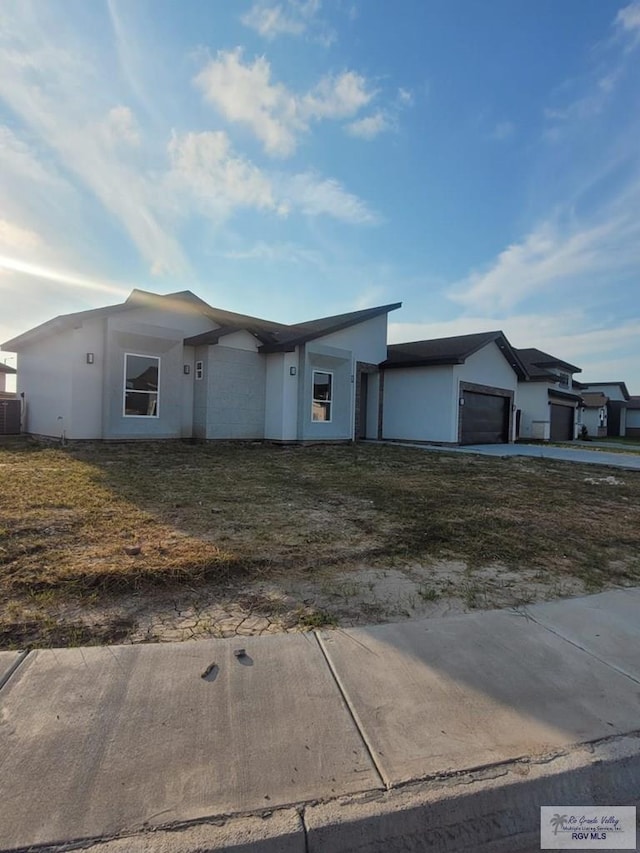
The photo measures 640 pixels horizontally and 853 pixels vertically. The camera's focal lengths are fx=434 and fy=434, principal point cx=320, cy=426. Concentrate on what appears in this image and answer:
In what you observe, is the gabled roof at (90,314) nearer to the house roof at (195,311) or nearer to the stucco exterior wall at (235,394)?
the house roof at (195,311)

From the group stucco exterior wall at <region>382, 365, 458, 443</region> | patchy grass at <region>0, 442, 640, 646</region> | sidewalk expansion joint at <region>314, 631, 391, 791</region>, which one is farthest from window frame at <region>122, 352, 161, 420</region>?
sidewalk expansion joint at <region>314, 631, 391, 791</region>

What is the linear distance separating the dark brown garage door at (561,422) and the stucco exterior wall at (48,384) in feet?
78.4

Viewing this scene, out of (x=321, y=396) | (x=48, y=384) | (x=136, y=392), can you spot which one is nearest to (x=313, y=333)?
(x=321, y=396)

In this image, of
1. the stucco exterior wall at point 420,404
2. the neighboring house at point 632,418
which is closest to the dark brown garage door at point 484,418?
the stucco exterior wall at point 420,404

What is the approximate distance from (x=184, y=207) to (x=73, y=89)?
341 cm

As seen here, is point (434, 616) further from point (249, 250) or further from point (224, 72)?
point (249, 250)

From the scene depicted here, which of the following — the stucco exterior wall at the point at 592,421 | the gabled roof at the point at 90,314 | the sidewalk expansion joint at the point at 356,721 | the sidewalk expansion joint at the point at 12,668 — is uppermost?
the gabled roof at the point at 90,314

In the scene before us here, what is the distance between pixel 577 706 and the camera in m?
2.21

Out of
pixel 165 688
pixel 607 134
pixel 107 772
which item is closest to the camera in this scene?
pixel 107 772

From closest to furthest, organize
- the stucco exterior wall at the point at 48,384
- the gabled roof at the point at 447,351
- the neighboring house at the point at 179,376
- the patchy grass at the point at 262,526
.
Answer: the patchy grass at the point at 262,526, the neighboring house at the point at 179,376, the stucco exterior wall at the point at 48,384, the gabled roof at the point at 447,351

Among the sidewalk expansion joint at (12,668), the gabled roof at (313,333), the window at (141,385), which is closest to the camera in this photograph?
the sidewalk expansion joint at (12,668)

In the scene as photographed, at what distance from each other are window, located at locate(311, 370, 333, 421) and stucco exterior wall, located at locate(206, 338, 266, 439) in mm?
1787

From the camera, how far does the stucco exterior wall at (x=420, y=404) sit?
1656cm

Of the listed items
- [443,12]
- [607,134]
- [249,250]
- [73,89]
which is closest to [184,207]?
[249,250]
